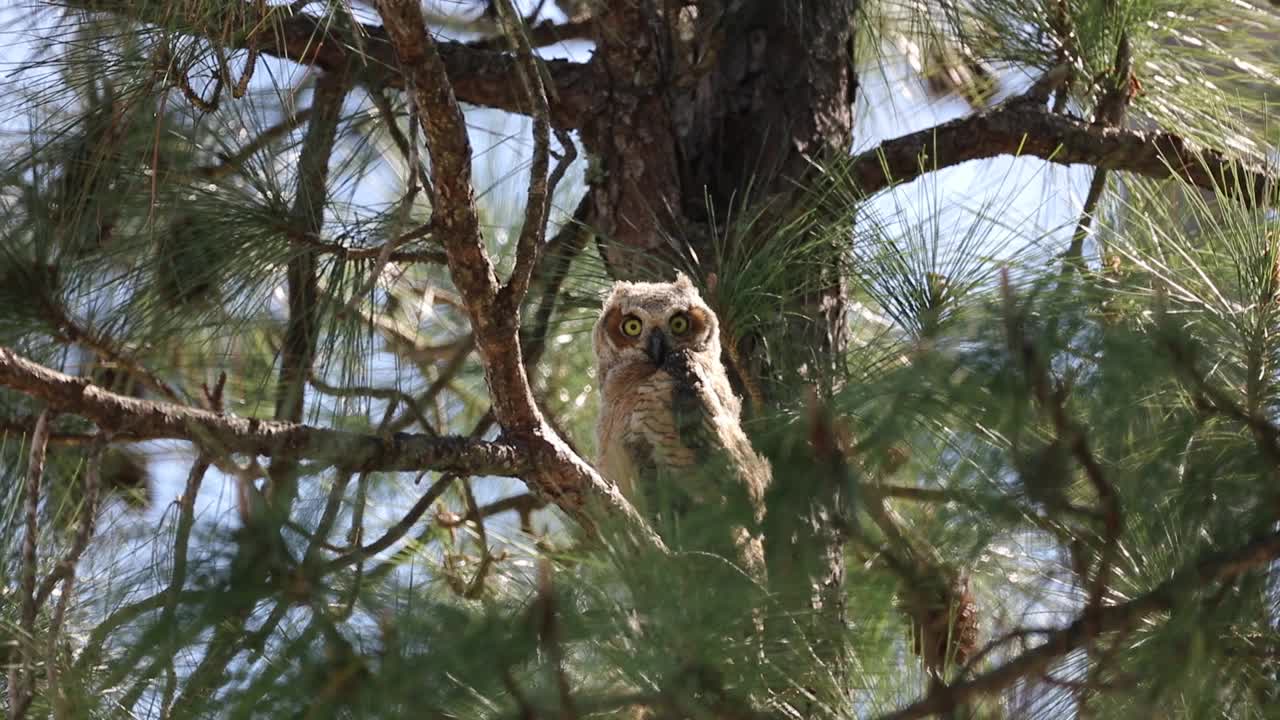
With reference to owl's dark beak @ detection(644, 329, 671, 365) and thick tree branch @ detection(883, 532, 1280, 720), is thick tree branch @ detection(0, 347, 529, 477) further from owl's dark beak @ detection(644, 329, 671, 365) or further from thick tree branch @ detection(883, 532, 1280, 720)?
owl's dark beak @ detection(644, 329, 671, 365)

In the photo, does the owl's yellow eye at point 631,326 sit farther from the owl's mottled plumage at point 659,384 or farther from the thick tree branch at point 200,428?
the thick tree branch at point 200,428

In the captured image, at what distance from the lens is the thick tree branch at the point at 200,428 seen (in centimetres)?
144

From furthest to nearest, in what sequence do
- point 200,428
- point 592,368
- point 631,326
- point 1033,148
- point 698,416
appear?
point 592,368 → point 631,326 → point 1033,148 → point 698,416 → point 200,428

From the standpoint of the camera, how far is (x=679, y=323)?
285 cm

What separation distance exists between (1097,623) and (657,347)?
1.75 metres

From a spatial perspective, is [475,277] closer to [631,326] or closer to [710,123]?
[631,326]

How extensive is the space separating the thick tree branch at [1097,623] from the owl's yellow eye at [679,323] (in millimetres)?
1699

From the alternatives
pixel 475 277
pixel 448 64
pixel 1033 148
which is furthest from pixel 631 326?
pixel 475 277

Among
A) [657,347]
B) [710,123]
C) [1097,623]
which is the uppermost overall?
[710,123]

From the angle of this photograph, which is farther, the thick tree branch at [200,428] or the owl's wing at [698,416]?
the owl's wing at [698,416]

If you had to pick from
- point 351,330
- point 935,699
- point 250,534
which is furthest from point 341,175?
point 935,699

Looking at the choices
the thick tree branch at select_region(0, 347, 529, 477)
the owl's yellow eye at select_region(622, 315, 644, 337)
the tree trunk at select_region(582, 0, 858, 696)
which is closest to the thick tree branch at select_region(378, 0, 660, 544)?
the thick tree branch at select_region(0, 347, 529, 477)

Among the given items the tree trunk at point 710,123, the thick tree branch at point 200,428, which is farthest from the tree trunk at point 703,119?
the thick tree branch at point 200,428

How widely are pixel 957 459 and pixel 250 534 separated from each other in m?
0.62
